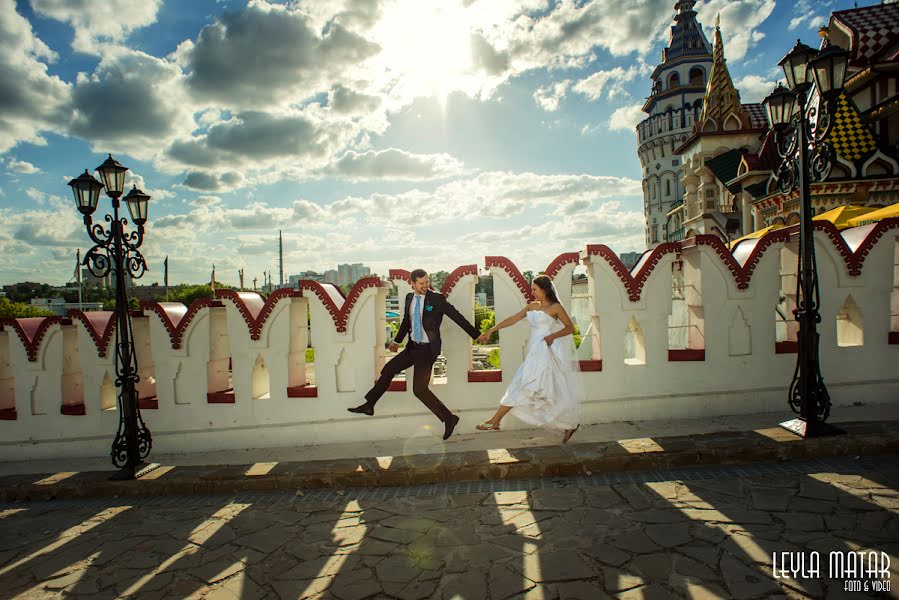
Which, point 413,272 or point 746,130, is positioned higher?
point 746,130

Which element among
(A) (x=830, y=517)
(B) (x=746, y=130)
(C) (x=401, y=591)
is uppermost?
(B) (x=746, y=130)

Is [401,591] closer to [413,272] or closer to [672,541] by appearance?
[672,541]

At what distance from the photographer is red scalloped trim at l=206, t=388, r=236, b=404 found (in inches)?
276

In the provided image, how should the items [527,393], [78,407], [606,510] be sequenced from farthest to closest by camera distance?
[78,407] → [527,393] → [606,510]

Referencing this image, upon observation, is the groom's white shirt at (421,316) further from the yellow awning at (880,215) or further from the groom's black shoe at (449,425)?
the yellow awning at (880,215)

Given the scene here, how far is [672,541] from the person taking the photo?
11.8ft

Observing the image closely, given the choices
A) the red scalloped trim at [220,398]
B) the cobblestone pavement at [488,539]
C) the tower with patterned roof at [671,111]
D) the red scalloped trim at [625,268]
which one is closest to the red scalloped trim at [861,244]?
the red scalloped trim at [625,268]

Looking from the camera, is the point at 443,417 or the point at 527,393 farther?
the point at 443,417

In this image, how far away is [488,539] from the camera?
3.89 metres

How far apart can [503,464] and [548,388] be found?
43.1 inches

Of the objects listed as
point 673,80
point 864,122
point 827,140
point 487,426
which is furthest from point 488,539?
point 673,80

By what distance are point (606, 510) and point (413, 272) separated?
11.3 feet

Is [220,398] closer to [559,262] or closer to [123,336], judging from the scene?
[123,336]

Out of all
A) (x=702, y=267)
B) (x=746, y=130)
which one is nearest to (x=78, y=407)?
(x=702, y=267)
